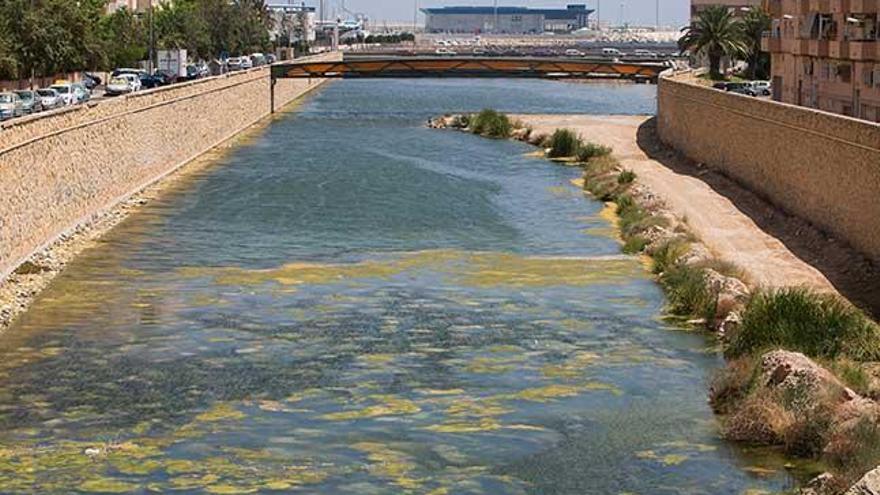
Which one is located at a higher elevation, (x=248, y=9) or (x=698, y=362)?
(x=248, y=9)

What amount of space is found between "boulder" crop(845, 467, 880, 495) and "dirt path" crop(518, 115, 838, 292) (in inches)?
602

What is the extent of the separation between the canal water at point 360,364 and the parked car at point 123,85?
75.7 feet

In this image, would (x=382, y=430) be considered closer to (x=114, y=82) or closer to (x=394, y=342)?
(x=394, y=342)

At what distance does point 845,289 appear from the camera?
33156 mm

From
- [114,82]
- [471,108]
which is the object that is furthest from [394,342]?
[471,108]

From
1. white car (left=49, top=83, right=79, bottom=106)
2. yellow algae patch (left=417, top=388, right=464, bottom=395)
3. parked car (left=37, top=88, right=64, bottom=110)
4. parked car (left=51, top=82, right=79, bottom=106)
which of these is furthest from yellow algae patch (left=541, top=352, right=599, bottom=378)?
parked car (left=51, top=82, right=79, bottom=106)

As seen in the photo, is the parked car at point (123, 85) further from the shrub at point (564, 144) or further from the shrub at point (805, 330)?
the shrub at point (805, 330)

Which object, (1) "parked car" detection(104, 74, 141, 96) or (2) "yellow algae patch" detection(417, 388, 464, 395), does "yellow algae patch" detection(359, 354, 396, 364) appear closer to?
(2) "yellow algae patch" detection(417, 388, 464, 395)

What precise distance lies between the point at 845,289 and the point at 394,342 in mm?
9275

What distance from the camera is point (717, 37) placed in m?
103

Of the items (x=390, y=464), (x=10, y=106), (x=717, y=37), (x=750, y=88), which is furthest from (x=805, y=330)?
(x=717, y=37)

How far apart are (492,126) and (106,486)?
66649mm

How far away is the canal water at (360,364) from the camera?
2234 centimetres

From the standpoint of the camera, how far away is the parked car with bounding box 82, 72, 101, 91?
82188 mm
